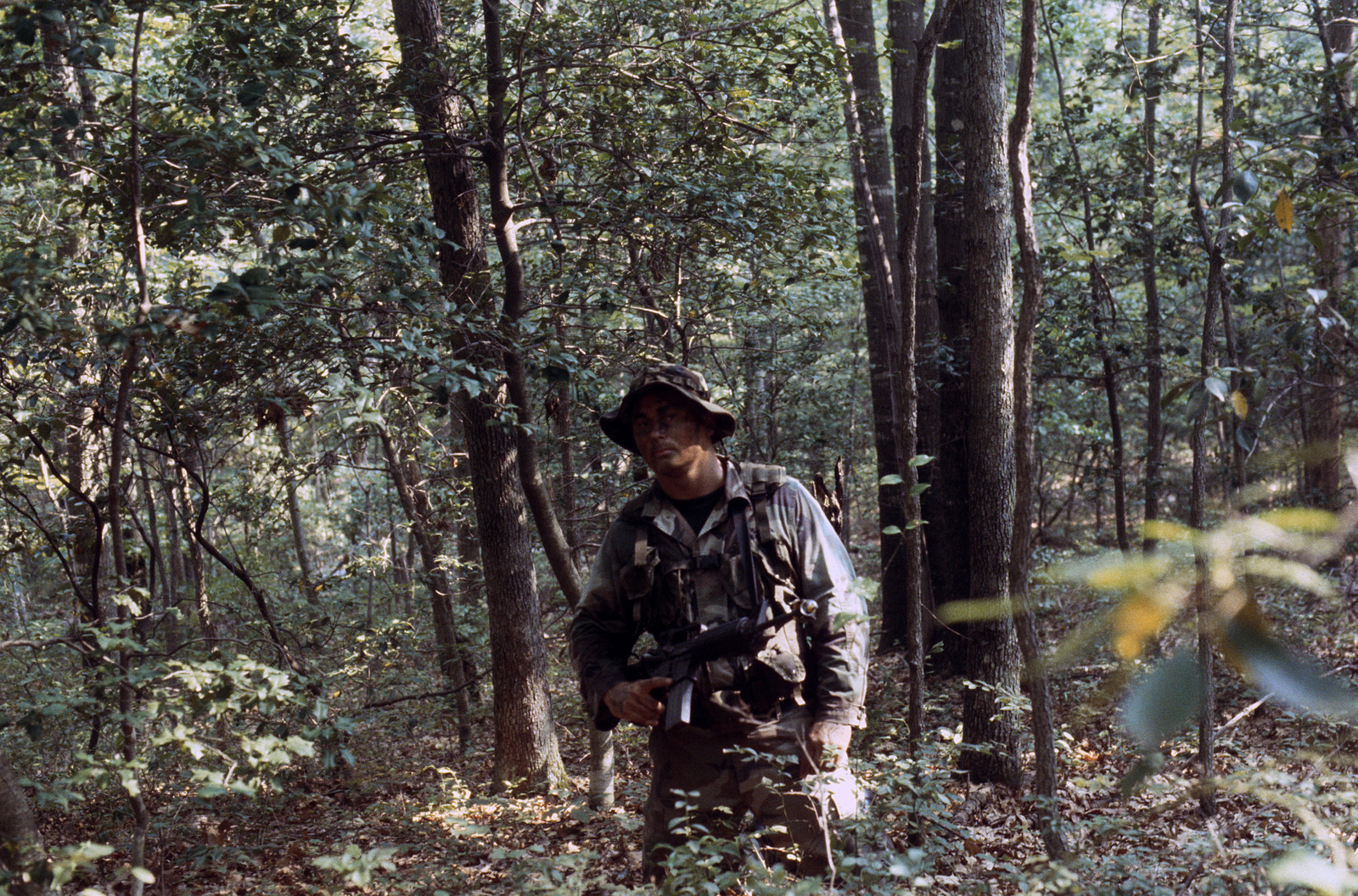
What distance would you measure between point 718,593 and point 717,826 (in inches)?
35.9

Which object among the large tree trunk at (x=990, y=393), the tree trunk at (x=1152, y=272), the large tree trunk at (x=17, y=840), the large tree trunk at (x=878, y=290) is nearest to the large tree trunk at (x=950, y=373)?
the large tree trunk at (x=878, y=290)

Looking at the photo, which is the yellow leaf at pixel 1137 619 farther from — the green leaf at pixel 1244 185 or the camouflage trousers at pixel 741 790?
the camouflage trousers at pixel 741 790

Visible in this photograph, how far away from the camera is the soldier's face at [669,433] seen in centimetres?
375

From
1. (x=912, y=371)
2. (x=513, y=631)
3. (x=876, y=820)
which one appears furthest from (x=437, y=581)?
(x=876, y=820)

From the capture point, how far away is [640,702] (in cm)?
357

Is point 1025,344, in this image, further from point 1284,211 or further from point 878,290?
point 878,290

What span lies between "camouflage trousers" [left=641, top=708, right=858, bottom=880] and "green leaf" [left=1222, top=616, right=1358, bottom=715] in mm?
2634

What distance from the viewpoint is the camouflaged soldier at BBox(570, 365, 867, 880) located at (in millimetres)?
3514

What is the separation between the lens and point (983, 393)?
5.32 meters

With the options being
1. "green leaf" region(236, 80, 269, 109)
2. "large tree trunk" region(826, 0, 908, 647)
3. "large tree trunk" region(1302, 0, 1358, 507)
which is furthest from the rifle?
"large tree trunk" region(826, 0, 908, 647)

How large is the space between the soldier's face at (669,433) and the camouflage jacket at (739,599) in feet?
0.57

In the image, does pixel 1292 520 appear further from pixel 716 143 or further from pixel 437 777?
pixel 437 777

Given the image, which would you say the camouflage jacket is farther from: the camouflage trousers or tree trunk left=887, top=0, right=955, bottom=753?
tree trunk left=887, top=0, right=955, bottom=753

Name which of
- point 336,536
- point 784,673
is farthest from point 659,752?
point 336,536
